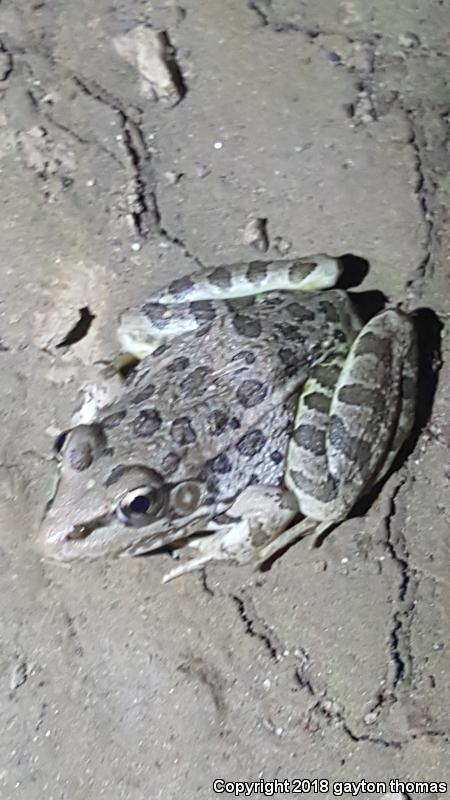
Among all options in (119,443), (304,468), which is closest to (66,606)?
(119,443)

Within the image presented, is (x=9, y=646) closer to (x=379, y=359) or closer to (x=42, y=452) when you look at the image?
(x=42, y=452)

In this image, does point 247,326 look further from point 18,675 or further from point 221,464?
point 18,675

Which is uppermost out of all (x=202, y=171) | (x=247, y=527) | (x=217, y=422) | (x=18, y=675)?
(x=202, y=171)

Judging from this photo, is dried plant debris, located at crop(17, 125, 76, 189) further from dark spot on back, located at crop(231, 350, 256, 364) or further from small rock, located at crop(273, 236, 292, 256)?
dark spot on back, located at crop(231, 350, 256, 364)

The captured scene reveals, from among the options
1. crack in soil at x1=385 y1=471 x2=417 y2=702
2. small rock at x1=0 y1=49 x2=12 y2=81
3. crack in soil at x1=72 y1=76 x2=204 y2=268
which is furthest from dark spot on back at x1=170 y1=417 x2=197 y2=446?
small rock at x1=0 y1=49 x2=12 y2=81

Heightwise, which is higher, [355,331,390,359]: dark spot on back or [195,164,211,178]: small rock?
[195,164,211,178]: small rock

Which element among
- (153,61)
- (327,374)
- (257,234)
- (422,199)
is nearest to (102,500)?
(327,374)

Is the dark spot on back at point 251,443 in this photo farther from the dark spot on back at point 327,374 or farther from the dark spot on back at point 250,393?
the dark spot on back at point 327,374
